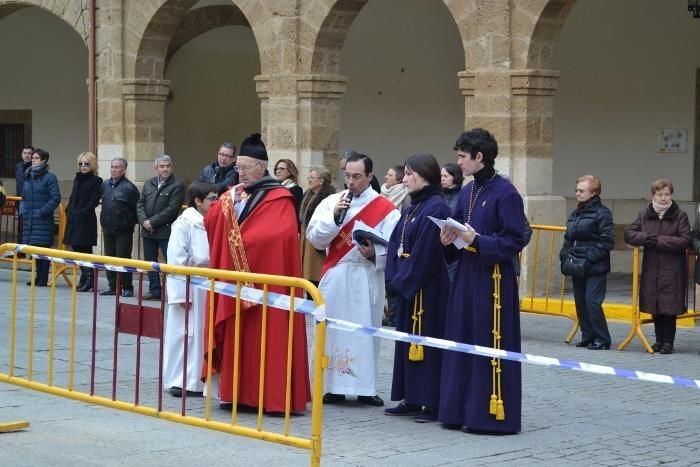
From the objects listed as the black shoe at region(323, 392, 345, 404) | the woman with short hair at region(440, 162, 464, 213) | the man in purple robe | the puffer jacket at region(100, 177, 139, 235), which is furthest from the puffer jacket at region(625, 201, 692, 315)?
the puffer jacket at region(100, 177, 139, 235)

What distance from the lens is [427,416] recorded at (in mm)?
8656

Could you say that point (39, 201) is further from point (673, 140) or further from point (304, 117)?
point (673, 140)

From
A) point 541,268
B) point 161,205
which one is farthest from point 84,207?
point 541,268

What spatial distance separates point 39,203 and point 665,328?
26.6ft

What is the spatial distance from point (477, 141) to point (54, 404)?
315 centimetres

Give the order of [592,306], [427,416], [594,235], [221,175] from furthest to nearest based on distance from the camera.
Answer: [221,175] → [592,306] → [594,235] → [427,416]

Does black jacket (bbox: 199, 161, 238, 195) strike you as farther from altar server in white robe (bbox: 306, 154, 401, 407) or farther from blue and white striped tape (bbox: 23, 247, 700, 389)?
blue and white striped tape (bbox: 23, 247, 700, 389)

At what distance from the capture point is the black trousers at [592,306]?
12.1 metres

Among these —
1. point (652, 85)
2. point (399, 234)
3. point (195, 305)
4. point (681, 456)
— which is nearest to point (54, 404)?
point (195, 305)

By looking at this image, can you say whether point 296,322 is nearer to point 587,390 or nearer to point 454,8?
point 587,390

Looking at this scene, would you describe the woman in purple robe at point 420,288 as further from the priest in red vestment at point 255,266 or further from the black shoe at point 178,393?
the black shoe at point 178,393

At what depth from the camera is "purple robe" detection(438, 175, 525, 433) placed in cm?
817

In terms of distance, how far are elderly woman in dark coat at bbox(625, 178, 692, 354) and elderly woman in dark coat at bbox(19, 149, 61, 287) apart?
300 inches

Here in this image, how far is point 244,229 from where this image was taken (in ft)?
28.7
